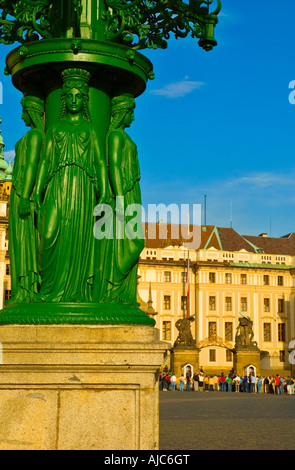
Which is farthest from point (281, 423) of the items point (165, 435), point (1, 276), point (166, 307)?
point (166, 307)

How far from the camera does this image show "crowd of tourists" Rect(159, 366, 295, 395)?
36469mm

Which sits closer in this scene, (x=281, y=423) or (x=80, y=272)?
(x=80, y=272)

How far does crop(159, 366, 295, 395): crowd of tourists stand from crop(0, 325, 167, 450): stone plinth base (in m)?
32.3

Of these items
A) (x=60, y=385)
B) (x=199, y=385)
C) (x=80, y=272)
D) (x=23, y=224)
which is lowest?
(x=199, y=385)

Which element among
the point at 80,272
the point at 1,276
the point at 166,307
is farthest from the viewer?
the point at 166,307

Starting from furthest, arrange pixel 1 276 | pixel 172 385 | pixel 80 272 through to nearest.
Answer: pixel 1 276, pixel 172 385, pixel 80 272

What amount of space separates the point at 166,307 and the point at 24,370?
68265 mm

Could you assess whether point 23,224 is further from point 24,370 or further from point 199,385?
point 199,385

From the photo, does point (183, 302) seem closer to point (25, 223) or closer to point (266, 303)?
point (266, 303)

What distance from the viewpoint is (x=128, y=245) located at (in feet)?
18.9

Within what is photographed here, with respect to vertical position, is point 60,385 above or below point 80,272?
below

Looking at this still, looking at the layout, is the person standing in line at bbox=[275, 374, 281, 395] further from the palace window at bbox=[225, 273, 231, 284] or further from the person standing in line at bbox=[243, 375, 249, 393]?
the palace window at bbox=[225, 273, 231, 284]

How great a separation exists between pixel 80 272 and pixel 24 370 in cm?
92

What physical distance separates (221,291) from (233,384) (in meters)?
35.5
